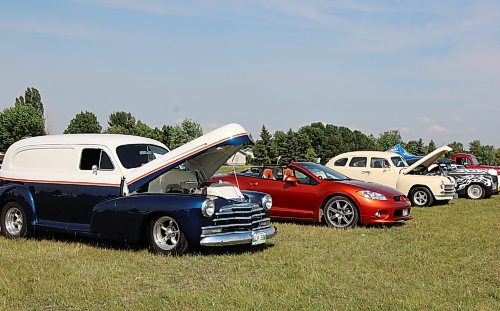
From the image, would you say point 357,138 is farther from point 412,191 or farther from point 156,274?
point 156,274

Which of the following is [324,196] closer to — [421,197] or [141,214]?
[141,214]

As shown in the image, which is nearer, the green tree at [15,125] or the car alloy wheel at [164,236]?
the car alloy wheel at [164,236]

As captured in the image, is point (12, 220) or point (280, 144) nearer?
point (12, 220)

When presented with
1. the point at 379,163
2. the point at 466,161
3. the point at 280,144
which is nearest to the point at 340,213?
the point at 379,163

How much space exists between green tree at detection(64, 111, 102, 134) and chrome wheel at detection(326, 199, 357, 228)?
7320cm

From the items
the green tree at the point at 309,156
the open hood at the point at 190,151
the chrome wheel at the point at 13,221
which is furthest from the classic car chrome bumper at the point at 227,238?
the green tree at the point at 309,156

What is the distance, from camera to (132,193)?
866 centimetres

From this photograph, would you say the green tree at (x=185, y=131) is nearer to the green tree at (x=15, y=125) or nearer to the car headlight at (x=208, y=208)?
the green tree at (x=15, y=125)

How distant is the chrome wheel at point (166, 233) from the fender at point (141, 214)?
148 millimetres

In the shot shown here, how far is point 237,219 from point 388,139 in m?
102

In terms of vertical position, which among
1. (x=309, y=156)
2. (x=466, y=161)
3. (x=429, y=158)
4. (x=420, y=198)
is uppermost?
(x=309, y=156)

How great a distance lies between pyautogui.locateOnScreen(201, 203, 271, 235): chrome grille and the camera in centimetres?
790

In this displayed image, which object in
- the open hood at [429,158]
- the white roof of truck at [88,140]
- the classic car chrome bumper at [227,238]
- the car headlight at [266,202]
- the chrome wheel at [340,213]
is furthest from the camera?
the open hood at [429,158]

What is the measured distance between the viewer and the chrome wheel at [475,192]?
68.2 feet
